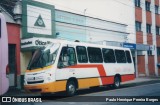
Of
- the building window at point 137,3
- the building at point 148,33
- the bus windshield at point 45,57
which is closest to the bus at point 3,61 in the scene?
the bus windshield at point 45,57

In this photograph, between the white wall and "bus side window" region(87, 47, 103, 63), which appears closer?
"bus side window" region(87, 47, 103, 63)

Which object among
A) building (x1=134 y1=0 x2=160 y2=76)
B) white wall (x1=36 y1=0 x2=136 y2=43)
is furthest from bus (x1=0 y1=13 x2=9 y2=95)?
building (x1=134 y1=0 x2=160 y2=76)

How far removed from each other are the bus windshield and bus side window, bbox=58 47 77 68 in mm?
416

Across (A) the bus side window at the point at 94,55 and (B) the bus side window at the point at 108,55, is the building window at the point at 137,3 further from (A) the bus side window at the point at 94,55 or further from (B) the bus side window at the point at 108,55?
(A) the bus side window at the point at 94,55

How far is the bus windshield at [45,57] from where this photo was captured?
14539 mm

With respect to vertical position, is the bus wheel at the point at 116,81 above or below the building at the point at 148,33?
below

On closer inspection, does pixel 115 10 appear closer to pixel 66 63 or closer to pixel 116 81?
pixel 116 81

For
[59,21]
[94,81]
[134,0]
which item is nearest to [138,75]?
[134,0]

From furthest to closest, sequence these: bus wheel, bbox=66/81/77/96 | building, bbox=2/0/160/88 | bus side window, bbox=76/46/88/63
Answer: building, bbox=2/0/160/88, bus side window, bbox=76/46/88/63, bus wheel, bbox=66/81/77/96

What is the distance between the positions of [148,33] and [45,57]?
2857cm

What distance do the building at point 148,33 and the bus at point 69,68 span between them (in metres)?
18.7

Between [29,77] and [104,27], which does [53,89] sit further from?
[104,27]

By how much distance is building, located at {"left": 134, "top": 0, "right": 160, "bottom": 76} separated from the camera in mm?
37938

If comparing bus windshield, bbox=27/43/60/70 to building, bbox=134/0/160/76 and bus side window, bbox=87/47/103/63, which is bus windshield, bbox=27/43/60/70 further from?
building, bbox=134/0/160/76
